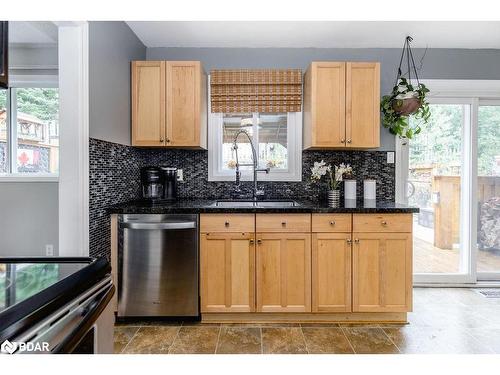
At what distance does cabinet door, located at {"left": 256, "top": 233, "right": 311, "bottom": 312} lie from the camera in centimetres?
239

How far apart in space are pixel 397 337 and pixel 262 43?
276cm

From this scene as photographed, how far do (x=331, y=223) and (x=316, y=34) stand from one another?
1729 mm

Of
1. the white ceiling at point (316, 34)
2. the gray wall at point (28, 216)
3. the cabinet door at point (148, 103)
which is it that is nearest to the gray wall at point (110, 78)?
the cabinet door at point (148, 103)

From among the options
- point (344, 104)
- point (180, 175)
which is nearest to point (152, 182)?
point (180, 175)

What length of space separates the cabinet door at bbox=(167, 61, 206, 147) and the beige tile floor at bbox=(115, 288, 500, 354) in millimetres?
1539

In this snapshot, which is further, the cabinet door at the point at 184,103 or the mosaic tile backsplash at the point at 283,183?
the mosaic tile backsplash at the point at 283,183

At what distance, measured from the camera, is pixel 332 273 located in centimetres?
239

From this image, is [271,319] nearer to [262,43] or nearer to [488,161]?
[262,43]

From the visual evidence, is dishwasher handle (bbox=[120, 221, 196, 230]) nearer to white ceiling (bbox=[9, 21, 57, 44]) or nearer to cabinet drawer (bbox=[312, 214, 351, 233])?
cabinet drawer (bbox=[312, 214, 351, 233])

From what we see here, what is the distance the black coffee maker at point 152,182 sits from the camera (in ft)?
9.16

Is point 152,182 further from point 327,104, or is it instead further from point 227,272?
point 327,104

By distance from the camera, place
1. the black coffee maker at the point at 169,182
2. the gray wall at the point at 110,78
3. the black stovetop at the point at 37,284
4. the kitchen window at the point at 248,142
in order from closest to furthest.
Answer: the black stovetop at the point at 37,284 < the gray wall at the point at 110,78 < the black coffee maker at the point at 169,182 < the kitchen window at the point at 248,142

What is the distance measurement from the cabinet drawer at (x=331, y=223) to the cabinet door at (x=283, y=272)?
110 millimetres

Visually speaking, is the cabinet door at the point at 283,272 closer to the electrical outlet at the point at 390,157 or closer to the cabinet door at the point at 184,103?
the cabinet door at the point at 184,103
